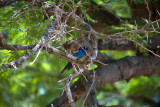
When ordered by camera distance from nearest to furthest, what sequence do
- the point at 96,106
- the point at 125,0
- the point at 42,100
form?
the point at 96,106 < the point at 125,0 < the point at 42,100

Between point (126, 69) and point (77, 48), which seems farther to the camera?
point (126, 69)

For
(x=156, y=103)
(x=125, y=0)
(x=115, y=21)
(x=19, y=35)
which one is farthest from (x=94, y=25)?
(x=156, y=103)

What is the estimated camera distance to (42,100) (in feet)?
17.1

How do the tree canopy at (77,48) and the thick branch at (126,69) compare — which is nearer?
the tree canopy at (77,48)

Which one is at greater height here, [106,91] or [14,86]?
[14,86]

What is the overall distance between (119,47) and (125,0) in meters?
0.84

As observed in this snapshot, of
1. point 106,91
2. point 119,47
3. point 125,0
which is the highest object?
point 125,0

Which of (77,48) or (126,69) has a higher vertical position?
(77,48)

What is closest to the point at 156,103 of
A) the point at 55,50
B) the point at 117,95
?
the point at 117,95

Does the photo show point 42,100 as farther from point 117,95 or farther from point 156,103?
point 156,103

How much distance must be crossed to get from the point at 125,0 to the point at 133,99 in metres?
3.15

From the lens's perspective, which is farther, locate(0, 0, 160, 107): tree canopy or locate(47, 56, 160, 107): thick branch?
locate(47, 56, 160, 107): thick branch

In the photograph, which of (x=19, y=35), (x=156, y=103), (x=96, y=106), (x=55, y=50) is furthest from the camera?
(x=156, y=103)

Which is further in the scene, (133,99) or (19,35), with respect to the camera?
(133,99)
